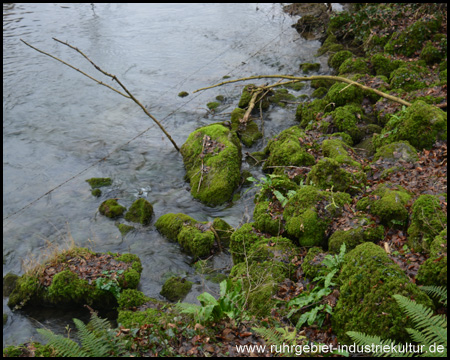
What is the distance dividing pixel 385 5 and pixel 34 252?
1797 centimetres

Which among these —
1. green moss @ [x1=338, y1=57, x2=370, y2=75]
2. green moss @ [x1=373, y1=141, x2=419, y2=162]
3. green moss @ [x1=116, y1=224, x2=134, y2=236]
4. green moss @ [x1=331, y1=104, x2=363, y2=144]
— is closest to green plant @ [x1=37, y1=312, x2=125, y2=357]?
green moss @ [x1=116, y1=224, x2=134, y2=236]

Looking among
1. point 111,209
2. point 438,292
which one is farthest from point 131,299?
point 438,292

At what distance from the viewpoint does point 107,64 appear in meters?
20.1

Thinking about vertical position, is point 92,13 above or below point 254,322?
above

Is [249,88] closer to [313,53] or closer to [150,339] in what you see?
[313,53]

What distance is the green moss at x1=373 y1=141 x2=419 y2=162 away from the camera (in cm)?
909

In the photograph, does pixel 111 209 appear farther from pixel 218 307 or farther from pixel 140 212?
pixel 218 307

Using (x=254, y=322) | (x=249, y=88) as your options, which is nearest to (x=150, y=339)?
(x=254, y=322)

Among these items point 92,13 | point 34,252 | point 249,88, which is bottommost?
point 34,252

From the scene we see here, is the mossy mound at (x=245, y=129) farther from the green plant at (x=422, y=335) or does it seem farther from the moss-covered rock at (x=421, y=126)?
the green plant at (x=422, y=335)

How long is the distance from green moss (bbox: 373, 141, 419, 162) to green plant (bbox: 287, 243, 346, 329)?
369 centimetres

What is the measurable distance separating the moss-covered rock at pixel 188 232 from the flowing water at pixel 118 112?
0.30m

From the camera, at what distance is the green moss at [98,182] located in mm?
12278

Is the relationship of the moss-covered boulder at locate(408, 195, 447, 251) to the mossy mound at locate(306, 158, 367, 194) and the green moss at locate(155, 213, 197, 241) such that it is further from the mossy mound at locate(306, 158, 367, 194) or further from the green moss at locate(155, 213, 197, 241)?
the green moss at locate(155, 213, 197, 241)
